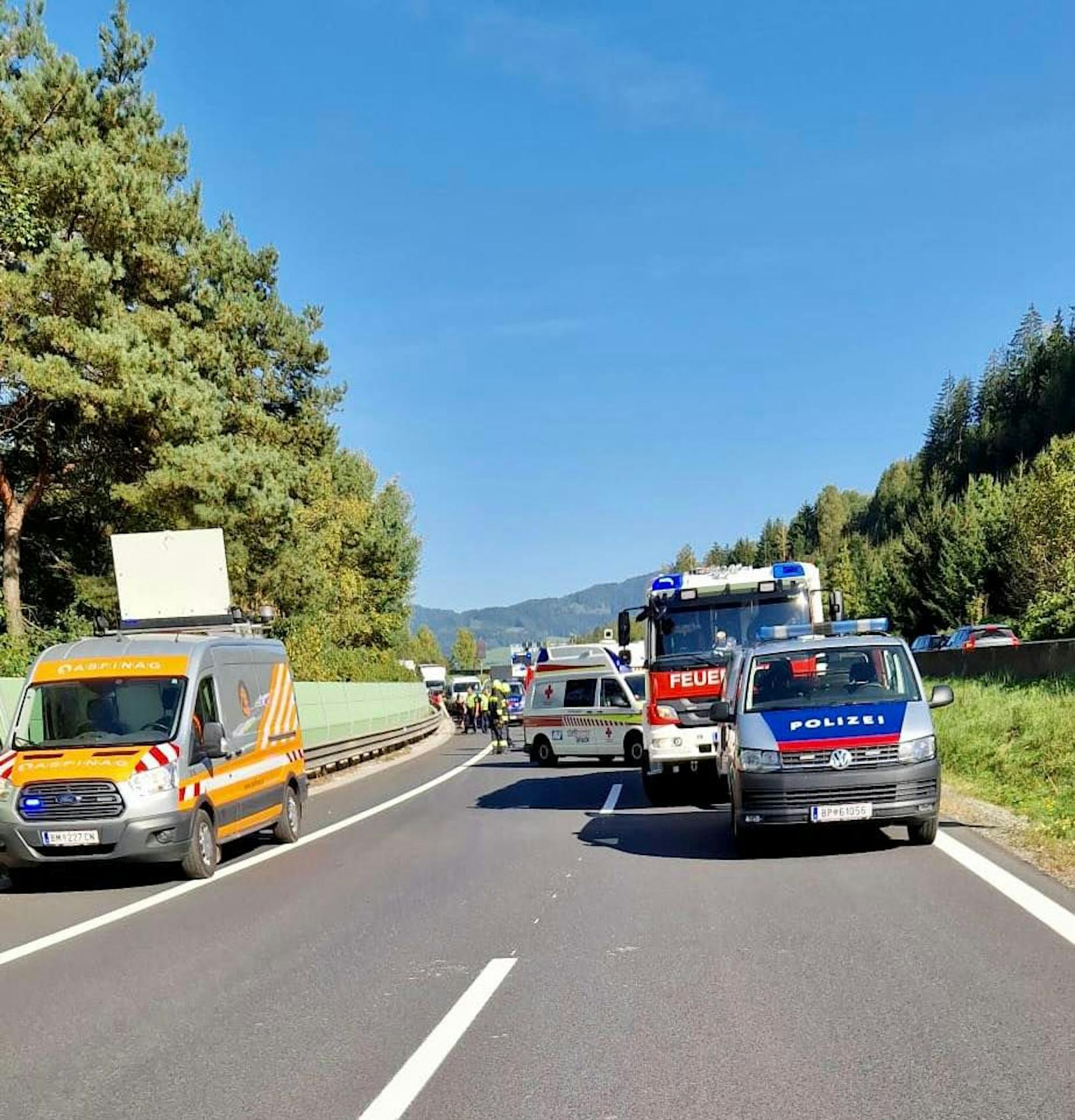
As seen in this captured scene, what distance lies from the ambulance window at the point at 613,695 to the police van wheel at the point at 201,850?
1480 centimetres

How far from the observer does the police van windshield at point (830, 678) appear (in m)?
12.5

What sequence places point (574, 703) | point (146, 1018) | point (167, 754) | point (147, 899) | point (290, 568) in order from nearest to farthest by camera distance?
point (146, 1018)
point (147, 899)
point (167, 754)
point (574, 703)
point (290, 568)

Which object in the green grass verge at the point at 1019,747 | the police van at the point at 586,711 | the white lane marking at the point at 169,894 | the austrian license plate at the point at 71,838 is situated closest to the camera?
the white lane marking at the point at 169,894

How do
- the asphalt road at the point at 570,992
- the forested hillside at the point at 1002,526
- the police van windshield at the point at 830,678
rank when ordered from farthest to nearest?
1. the forested hillside at the point at 1002,526
2. the police van windshield at the point at 830,678
3. the asphalt road at the point at 570,992

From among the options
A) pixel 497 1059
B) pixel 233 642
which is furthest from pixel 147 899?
pixel 497 1059

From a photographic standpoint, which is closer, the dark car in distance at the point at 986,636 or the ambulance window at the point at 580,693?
the ambulance window at the point at 580,693

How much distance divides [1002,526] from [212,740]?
8013cm

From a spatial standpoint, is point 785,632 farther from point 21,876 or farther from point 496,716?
point 496,716

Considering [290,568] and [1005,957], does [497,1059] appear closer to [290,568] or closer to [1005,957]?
[1005,957]

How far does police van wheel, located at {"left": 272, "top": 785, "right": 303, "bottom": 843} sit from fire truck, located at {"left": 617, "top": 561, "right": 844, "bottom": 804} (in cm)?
438

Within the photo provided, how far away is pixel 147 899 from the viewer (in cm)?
1171

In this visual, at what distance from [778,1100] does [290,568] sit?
30.3 metres

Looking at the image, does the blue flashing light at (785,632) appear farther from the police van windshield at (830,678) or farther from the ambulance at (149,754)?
the ambulance at (149,754)

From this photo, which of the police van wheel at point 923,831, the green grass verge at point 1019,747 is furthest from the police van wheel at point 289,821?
the green grass verge at point 1019,747
